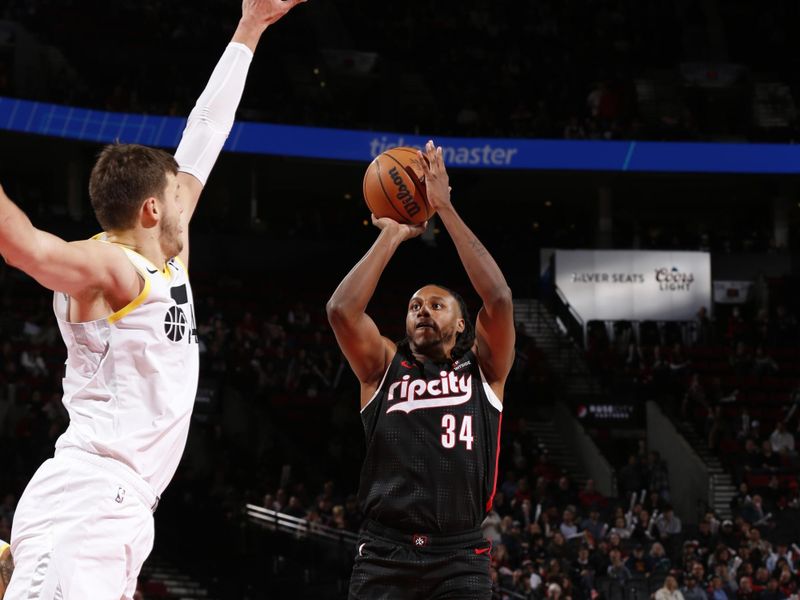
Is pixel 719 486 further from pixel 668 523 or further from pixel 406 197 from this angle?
pixel 406 197

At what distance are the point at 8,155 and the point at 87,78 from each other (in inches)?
105

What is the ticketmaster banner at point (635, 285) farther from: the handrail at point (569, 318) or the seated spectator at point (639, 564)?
the seated spectator at point (639, 564)

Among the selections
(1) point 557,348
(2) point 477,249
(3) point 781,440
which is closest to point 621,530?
(3) point 781,440

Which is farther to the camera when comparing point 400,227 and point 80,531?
point 400,227

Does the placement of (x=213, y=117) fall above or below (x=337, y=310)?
above

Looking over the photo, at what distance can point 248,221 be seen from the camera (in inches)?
1084

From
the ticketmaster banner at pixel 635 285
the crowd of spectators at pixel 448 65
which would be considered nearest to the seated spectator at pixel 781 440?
the ticketmaster banner at pixel 635 285

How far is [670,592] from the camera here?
1276 centimetres

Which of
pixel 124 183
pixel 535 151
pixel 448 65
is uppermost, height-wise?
pixel 448 65

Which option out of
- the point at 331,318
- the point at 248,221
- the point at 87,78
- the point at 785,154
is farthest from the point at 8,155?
the point at 331,318

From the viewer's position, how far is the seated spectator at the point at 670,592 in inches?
500

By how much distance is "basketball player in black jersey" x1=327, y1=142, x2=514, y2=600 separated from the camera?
4.45 metres

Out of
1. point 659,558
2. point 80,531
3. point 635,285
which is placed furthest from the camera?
point 635,285

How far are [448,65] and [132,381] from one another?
25454 millimetres
